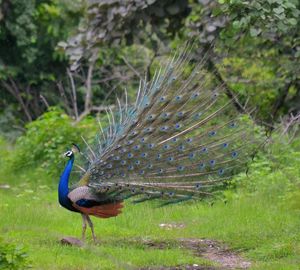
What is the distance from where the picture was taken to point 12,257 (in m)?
6.60

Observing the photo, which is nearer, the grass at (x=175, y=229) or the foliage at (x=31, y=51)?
the grass at (x=175, y=229)

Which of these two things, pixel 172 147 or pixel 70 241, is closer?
pixel 70 241

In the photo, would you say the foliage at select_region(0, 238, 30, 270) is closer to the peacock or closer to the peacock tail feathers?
the peacock

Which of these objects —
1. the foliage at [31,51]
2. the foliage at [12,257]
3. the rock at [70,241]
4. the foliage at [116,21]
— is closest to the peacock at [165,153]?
the rock at [70,241]

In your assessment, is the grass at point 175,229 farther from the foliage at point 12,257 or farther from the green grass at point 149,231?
the foliage at point 12,257

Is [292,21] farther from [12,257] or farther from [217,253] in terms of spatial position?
[12,257]

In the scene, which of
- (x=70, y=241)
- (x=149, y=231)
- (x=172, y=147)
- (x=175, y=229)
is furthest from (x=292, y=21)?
(x=70, y=241)

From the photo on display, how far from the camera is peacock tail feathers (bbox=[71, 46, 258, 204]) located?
861 cm

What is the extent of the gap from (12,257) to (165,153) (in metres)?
2.55

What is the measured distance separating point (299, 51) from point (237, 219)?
2.80 m

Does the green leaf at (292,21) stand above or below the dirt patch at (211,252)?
above

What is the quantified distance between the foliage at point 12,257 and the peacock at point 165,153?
183 cm

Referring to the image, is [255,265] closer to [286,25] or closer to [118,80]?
[286,25]

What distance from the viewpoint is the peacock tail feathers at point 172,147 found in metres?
8.61
